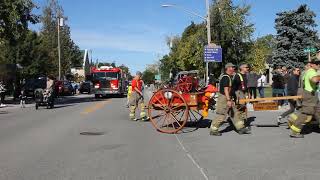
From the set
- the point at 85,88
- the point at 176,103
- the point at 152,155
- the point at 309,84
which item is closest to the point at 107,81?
the point at 85,88

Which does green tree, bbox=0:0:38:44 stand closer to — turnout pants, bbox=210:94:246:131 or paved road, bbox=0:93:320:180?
paved road, bbox=0:93:320:180

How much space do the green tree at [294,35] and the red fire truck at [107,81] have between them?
16.5 metres

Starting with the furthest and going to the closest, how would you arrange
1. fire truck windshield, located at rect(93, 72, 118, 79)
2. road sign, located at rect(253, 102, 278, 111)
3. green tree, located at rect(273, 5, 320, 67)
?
green tree, located at rect(273, 5, 320, 67), fire truck windshield, located at rect(93, 72, 118, 79), road sign, located at rect(253, 102, 278, 111)

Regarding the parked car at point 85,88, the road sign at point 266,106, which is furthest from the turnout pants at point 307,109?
the parked car at point 85,88

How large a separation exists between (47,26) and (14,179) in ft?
240

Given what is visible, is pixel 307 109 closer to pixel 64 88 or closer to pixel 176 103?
pixel 176 103

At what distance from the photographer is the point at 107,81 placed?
4719 cm

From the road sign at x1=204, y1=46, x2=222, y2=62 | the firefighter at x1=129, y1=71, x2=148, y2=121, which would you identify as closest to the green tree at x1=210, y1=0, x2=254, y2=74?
the road sign at x1=204, y1=46, x2=222, y2=62

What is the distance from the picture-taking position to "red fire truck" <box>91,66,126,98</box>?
47.0 metres

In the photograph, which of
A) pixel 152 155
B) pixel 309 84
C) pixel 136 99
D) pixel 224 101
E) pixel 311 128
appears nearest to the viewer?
pixel 152 155

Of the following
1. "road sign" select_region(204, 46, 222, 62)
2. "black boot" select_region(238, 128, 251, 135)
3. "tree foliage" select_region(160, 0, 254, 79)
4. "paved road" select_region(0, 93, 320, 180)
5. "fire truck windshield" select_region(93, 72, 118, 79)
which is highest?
"tree foliage" select_region(160, 0, 254, 79)

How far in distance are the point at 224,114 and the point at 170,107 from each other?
6.11ft

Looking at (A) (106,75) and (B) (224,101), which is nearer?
(B) (224,101)

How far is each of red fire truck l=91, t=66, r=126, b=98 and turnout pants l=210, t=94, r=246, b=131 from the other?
32.7 meters
